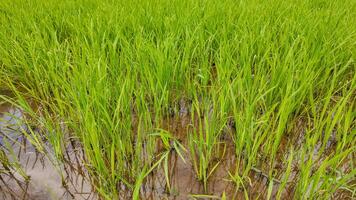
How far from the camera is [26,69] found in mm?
1796

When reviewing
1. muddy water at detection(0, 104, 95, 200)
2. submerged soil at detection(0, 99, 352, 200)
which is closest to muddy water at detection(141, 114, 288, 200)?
submerged soil at detection(0, 99, 352, 200)

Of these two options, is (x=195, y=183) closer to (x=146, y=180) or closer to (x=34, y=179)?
(x=146, y=180)

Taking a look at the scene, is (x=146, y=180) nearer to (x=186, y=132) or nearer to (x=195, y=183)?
(x=195, y=183)

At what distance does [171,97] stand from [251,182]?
647 millimetres

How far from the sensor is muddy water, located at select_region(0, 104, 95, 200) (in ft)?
3.50

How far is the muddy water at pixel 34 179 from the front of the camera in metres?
1.07

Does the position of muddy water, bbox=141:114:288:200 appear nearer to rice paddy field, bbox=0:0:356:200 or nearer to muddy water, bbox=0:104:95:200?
rice paddy field, bbox=0:0:356:200

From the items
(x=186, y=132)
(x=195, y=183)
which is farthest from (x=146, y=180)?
(x=186, y=132)

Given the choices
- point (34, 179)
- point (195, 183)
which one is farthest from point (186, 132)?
point (34, 179)

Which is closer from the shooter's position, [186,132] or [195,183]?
[195,183]

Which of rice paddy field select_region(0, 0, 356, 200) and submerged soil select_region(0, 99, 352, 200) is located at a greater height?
rice paddy field select_region(0, 0, 356, 200)

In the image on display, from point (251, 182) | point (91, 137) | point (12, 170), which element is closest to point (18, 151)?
point (12, 170)

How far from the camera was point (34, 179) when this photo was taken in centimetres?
114

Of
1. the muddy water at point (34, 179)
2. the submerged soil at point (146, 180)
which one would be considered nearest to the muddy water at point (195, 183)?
the submerged soil at point (146, 180)
